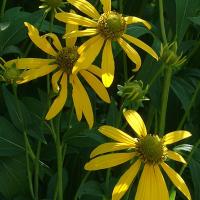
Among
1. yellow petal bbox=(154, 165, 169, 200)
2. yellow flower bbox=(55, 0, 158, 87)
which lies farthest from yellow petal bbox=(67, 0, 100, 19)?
yellow petal bbox=(154, 165, 169, 200)

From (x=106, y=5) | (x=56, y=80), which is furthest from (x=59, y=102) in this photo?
(x=106, y=5)

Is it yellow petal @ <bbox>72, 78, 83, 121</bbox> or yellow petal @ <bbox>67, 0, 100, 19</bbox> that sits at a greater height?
yellow petal @ <bbox>67, 0, 100, 19</bbox>

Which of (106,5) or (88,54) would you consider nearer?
(88,54)

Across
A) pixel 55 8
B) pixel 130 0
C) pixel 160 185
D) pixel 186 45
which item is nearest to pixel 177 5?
pixel 186 45

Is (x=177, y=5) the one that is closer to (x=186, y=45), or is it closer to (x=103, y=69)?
(x=186, y=45)

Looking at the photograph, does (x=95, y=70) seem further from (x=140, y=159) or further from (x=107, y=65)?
(x=140, y=159)

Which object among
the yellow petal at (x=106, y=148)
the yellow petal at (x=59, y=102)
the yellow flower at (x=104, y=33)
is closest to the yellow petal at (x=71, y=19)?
the yellow flower at (x=104, y=33)

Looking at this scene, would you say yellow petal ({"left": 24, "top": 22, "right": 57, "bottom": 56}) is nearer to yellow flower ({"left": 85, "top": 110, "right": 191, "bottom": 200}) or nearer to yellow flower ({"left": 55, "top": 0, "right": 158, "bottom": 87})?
yellow flower ({"left": 55, "top": 0, "right": 158, "bottom": 87})
